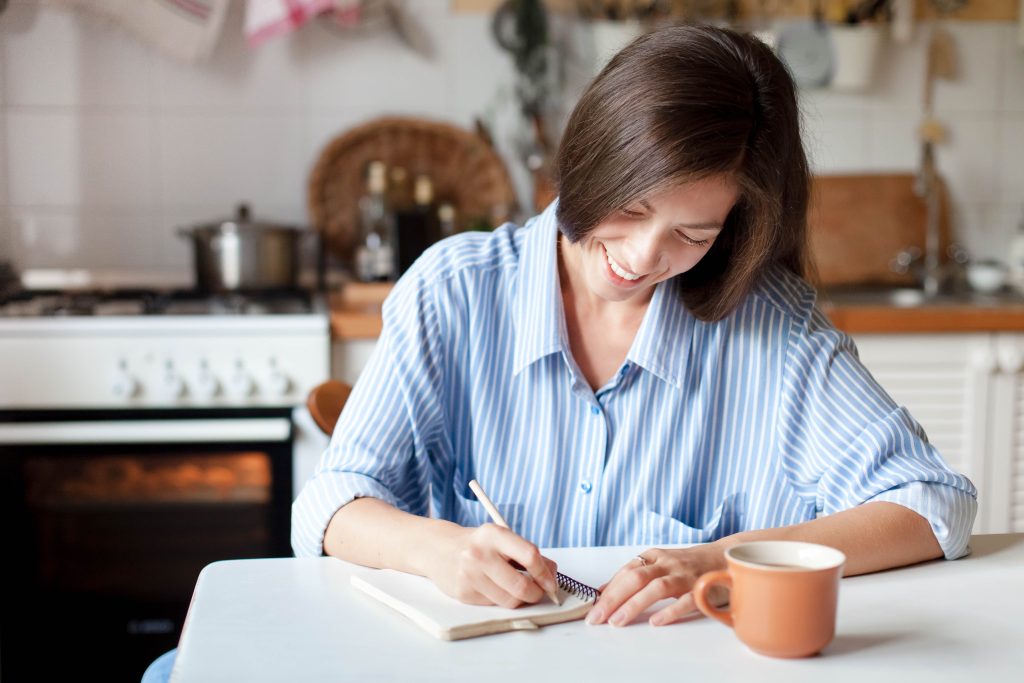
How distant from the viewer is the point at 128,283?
2670 millimetres

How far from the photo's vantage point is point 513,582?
0.92m

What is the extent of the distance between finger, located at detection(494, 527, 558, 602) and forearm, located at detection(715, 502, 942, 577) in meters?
0.19

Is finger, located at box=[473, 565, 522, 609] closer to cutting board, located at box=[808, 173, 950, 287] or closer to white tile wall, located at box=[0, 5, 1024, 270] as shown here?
white tile wall, located at box=[0, 5, 1024, 270]

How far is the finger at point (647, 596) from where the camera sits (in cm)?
90

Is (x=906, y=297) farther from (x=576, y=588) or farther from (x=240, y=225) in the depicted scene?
(x=576, y=588)

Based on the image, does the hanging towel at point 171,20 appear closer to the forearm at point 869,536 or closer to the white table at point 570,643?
the white table at point 570,643

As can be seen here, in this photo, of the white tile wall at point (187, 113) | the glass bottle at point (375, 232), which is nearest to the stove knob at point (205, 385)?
the glass bottle at point (375, 232)

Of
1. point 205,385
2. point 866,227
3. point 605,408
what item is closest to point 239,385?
point 205,385

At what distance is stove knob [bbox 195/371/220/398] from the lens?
6.91 ft

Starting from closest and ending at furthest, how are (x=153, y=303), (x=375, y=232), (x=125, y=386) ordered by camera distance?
1. (x=125, y=386)
2. (x=153, y=303)
3. (x=375, y=232)

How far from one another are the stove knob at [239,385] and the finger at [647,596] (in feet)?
4.38

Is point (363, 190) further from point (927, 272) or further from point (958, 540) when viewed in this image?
point (958, 540)

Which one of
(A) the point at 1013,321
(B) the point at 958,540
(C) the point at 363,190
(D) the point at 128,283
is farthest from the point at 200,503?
(A) the point at 1013,321

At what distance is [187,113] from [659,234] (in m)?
1.87
